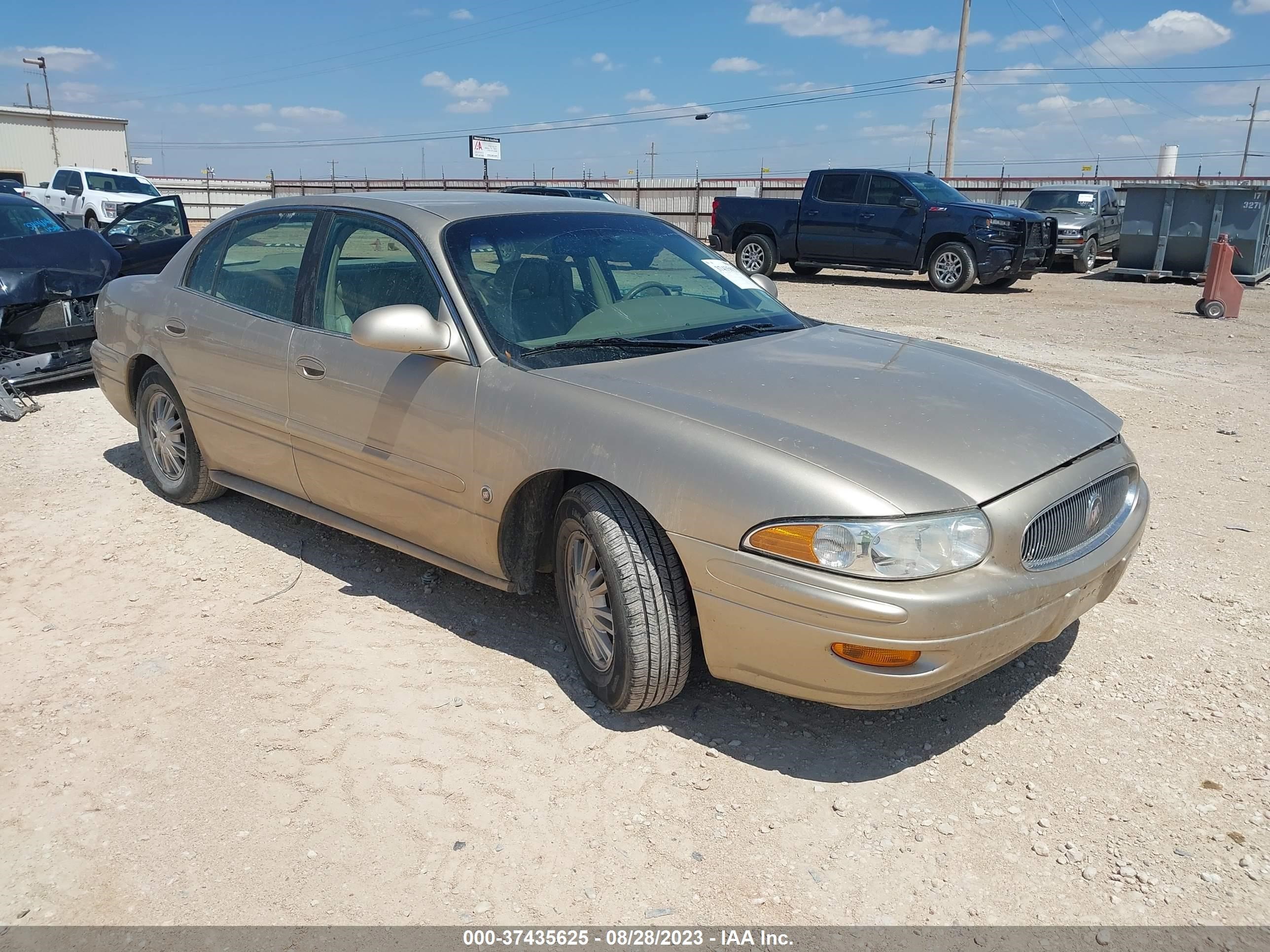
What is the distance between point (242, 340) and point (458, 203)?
1.16 metres

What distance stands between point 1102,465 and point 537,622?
83.5 inches

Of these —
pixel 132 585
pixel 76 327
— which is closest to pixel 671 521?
pixel 132 585

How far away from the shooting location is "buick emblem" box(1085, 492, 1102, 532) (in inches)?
121

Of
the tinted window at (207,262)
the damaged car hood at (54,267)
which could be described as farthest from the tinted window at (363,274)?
the damaged car hood at (54,267)

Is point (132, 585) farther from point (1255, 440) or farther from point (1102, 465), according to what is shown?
point (1255, 440)

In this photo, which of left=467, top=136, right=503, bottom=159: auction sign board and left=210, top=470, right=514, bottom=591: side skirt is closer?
left=210, top=470, right=514, bottom=591: side skirt

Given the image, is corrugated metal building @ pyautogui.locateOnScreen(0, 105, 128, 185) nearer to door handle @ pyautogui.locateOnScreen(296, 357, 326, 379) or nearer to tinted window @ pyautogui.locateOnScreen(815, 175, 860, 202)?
tinted window @ pyautogui.locateOnScreen(815, 175, 860, 202)

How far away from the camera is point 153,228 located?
10.5 meters

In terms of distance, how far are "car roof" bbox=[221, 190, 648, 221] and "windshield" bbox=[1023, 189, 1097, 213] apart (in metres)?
18.9

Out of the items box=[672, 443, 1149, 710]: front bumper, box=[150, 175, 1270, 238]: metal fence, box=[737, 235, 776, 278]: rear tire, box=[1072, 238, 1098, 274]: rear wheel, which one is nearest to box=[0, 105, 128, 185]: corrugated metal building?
box=[150, 175, 1270, 238]: metal fence

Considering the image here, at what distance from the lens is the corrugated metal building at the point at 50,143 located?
1713 inches

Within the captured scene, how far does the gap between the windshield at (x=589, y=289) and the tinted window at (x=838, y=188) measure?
43.7ft

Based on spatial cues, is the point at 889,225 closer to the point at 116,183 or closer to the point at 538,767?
the point at 538,767

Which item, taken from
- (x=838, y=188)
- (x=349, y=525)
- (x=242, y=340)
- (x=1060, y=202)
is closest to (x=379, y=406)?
(x=349, y=525)
